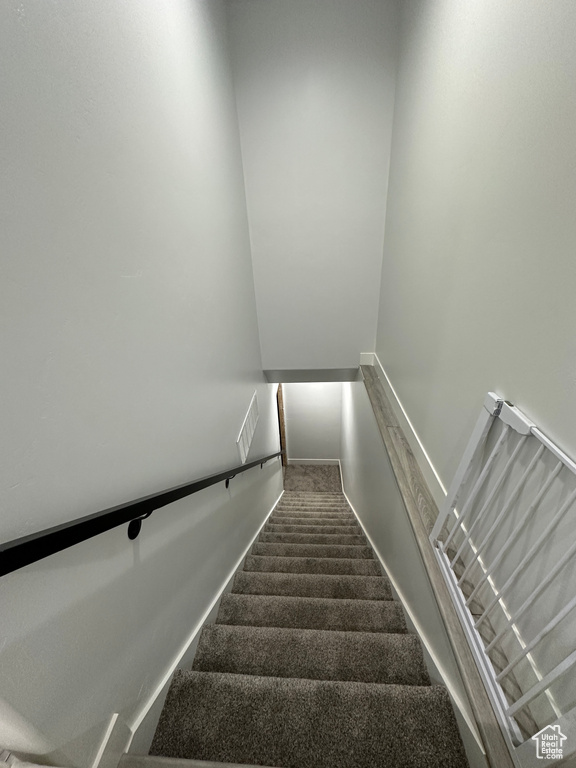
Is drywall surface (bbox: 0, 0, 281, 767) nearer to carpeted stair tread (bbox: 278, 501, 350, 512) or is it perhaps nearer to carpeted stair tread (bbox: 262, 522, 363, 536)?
carpeted stair tread (bbox: 262, 522, 363, 536)

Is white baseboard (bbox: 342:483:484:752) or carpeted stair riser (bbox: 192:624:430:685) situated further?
carpeted stair riser (bbox: 192:624:430:685)

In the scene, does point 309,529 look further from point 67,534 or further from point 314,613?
point 67,534

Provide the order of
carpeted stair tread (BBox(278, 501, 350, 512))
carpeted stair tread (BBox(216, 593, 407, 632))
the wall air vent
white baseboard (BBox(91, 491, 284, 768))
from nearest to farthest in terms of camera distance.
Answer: white baseboard (BBox(91, 491, 284, 768))
carpeted stair tread (BBox(216, 593, 407, 632))
the wall air vent
carpeted stair tread (BBox(278, 501, 350, 512))

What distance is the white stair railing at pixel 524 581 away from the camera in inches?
25.0

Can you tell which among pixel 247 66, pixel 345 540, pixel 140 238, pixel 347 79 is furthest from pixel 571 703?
pixel 247 66

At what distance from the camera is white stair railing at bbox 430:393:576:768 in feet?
2.08

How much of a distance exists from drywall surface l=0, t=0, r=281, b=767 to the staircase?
19 centimetres

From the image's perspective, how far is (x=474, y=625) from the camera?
89 cm

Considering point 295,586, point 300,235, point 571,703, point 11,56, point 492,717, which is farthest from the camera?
point 300,235

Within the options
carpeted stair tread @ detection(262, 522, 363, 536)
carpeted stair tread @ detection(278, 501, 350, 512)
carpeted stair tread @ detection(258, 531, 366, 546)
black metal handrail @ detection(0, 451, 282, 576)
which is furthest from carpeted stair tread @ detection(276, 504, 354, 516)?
black metal handrail @ detection(0, 451, 282, 576)

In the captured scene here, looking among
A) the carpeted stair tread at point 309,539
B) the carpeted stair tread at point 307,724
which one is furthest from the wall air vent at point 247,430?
the carpeted stair tread at point 307,724

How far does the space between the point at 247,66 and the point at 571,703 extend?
3330 millimetres

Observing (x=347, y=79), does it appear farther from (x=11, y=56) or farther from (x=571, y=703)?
(x=571, y=703)

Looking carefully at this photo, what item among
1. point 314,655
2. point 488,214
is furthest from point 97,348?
point 314,655
